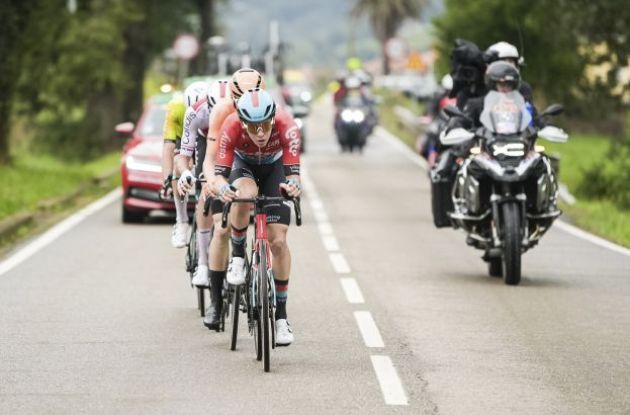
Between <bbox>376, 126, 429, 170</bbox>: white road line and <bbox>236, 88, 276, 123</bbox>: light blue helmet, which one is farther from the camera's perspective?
<bbox>376, 126, 429, 170</bbox>: white road line

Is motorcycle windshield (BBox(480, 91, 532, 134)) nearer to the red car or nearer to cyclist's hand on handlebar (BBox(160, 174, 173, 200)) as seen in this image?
cyclist's hand on handlebar (BBox(160, 174, 173, 200))

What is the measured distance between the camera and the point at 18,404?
8.80 meters

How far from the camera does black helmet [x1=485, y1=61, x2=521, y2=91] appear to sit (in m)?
15.2

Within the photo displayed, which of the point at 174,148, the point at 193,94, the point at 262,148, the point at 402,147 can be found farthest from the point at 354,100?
the point at 262,148

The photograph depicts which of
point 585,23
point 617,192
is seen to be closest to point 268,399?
point 617,192

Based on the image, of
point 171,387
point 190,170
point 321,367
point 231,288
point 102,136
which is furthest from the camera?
point 102,136

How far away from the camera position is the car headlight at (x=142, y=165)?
69.7 ft

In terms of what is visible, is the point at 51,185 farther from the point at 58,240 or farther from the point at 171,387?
the point at 171,387

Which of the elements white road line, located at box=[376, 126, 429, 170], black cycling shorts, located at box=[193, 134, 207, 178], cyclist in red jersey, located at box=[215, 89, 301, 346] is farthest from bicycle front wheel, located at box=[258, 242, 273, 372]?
white road line, located at box=[376, 126, 429, 170]

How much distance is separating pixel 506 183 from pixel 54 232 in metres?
6.94

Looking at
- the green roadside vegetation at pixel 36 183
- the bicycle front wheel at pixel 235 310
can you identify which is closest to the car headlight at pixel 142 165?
the green roadside vegetation at pixel 36 183

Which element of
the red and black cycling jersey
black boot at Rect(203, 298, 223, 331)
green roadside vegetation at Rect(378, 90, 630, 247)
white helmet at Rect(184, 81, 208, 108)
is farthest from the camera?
green roadside vegetation at Rect(378, 90, 630, 247)

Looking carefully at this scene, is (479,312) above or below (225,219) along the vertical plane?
below

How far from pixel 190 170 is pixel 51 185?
14955 millimetres
